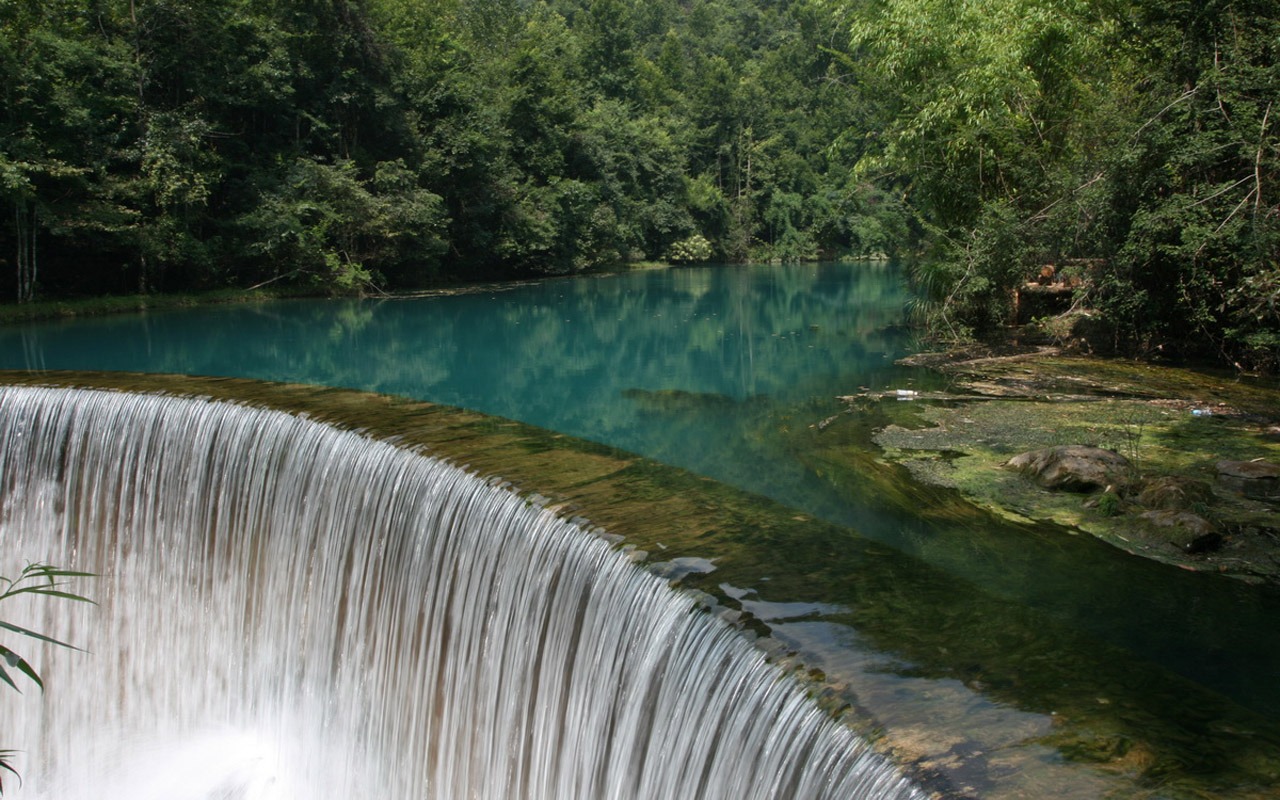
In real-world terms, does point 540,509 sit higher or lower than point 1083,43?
lower

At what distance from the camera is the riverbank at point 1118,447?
19.4ft

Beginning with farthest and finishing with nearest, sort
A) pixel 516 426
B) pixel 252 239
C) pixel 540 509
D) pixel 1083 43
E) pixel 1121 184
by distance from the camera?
pixel 252 239
pixel 1083 43
pixel 1121 184
pixel 516 426
pixel 540 509

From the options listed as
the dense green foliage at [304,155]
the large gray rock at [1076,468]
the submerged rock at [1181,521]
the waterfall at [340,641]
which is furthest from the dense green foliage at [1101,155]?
the waterfall at [340,641]

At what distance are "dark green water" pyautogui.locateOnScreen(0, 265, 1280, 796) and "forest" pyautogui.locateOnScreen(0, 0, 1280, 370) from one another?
8.23 ft

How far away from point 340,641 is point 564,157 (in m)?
34.6

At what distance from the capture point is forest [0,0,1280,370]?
34.2 ft

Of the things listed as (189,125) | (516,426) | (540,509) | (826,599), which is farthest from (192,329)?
(826,599)

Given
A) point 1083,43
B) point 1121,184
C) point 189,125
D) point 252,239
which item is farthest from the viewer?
point 252,239

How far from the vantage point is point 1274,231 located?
9.05 meters

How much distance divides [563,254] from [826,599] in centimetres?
3411

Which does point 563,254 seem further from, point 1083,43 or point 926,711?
point 926,711

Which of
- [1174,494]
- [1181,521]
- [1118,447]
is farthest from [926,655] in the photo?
[1118,447]

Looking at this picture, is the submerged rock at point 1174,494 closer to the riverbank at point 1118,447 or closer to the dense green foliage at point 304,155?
the riverbank at point 1118,447

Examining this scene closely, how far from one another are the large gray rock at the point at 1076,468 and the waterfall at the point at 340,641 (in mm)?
3975
